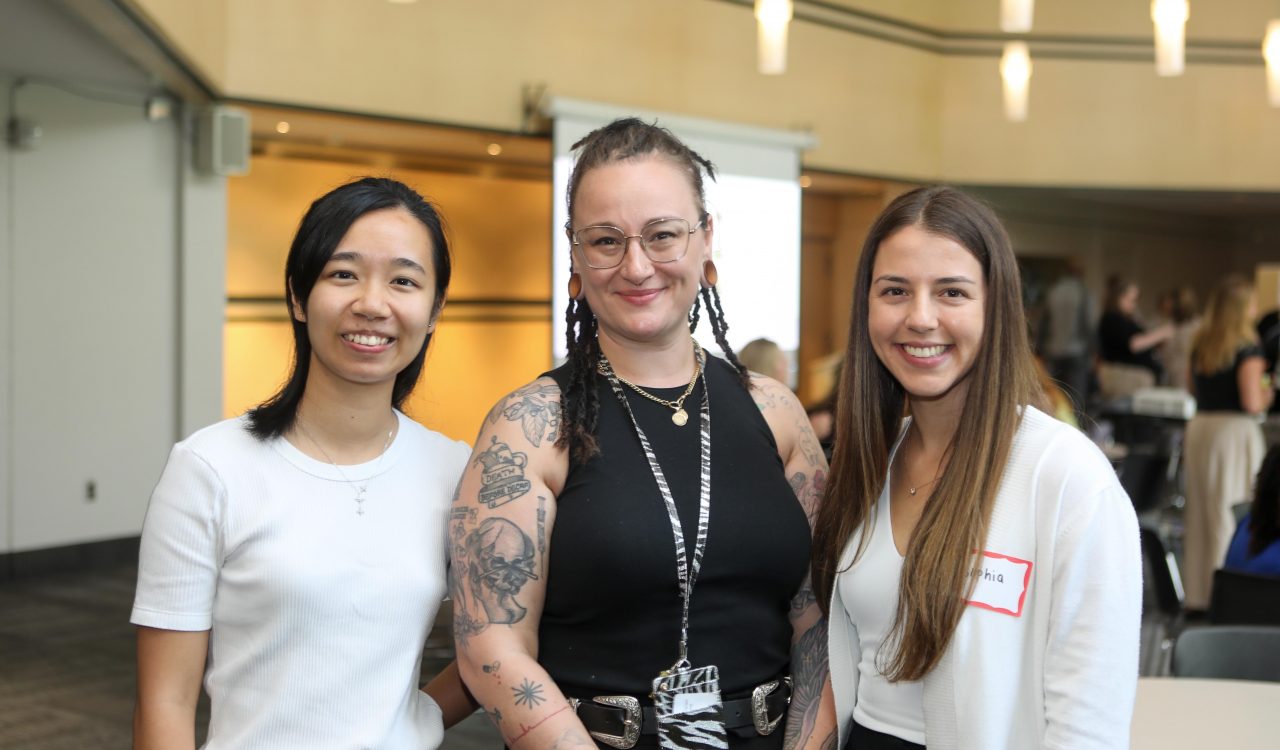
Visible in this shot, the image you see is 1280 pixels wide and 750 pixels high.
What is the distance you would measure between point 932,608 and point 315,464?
2.91 feet

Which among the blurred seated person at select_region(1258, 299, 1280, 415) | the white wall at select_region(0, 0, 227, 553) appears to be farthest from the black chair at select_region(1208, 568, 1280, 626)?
the white wall at select_region(0, 0, 227, 553)

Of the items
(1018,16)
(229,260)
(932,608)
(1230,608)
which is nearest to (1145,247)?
(1018,16)

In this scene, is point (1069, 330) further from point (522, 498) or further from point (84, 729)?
point (522, 498)

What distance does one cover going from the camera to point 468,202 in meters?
10.6

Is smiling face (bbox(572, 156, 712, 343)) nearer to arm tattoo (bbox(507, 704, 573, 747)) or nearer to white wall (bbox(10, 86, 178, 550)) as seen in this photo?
arm tattoo (bbox(507, 704, 573, 747))

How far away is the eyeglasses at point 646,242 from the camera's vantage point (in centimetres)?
181

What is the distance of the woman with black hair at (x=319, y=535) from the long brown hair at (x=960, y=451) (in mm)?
666

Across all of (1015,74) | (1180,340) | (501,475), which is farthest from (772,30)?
(501,475)

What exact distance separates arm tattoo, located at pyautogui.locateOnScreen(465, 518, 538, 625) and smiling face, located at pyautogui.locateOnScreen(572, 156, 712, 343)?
1.16ft

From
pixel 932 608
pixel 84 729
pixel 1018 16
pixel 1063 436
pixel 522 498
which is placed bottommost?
pixel 84 729

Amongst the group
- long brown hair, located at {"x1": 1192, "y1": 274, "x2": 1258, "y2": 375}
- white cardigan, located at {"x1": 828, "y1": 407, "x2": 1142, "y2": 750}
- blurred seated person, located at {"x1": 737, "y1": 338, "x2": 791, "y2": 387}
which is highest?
long brown hair, located at {"x1": 1192, "y1": 274, "x2": 1258, "y2": 375}

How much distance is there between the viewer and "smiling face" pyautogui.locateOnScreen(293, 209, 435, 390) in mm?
1734

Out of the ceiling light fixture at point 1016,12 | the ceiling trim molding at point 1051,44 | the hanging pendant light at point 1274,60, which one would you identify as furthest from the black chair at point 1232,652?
the ceiling trim molding at point 1051,44

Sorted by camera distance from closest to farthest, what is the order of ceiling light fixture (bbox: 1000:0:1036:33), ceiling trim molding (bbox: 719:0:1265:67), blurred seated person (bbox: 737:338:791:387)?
blurred seated person (bbox: 737:338:791:387) → ceiling light fixture (bbox: 1000:0:1036:33) → ceiling trim molding (bbox: 719:0:1265:67)
